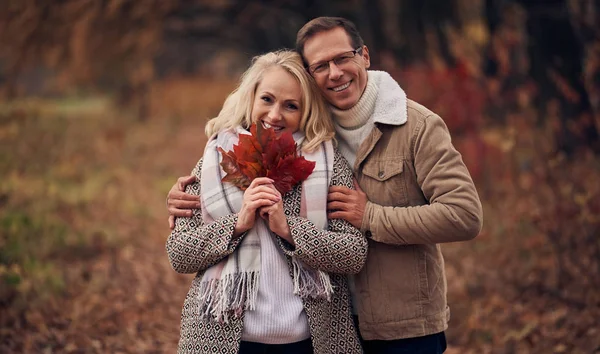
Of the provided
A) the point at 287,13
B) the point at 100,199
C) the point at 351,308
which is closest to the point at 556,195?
the point at 351,308

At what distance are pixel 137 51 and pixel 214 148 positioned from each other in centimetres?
886

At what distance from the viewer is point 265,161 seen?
2855 millimetres

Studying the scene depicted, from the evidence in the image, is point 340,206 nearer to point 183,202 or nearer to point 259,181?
point 259,181

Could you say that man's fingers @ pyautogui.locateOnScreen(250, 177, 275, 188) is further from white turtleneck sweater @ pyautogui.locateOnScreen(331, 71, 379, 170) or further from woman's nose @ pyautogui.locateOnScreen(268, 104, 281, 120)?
white turtleneck sweater @ pyautogui.locateOnScreen(331, 71, 379, 170)

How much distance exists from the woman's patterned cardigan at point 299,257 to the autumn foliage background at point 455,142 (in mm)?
2489

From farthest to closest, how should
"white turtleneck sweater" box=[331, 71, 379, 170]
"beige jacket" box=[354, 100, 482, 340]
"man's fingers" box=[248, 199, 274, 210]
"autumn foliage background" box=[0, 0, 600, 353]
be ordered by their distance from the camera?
"autumn foliage background" box=[0, 0, 600, 353] < "white turtleneck sweater" box=[331, 71, 379, 170] < "beige jacket" box=[354, 100, 482, 340] < "man's fingers" box=[248, 199, 274, 210]

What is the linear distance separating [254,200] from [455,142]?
22.3ft

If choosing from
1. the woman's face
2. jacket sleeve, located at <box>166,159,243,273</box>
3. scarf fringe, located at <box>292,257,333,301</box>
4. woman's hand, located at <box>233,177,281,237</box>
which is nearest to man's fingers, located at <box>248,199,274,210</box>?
woman's hand, located at <box>233,177,281,237</box>

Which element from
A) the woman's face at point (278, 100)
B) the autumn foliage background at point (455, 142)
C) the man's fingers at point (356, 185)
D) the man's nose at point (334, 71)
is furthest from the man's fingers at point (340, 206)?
the autumn foliage background at point (455, 142)

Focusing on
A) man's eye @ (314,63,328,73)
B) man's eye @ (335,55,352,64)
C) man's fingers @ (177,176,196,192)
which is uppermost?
man's eye @ (335,55,352,64)

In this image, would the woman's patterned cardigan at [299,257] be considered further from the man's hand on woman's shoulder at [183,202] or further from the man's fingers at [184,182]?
the man's fingers at [184,182]

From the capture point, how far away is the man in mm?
2906

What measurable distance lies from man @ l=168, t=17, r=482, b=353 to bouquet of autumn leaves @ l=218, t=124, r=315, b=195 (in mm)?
185

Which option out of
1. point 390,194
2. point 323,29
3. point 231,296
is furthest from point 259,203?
point 323,29
